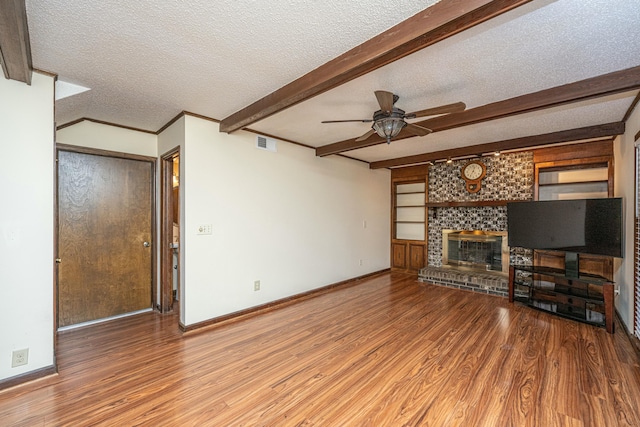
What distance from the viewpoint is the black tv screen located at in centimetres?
329

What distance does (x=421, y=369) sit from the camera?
7.77 ft

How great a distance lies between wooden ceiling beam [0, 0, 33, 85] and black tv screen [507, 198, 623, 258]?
5399mm

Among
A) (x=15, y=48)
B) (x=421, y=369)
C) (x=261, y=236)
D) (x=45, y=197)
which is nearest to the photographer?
(x=15, y=48)

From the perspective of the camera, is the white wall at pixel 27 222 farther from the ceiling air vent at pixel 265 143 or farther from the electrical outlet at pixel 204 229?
the ceiling air vent at pixel 265 143

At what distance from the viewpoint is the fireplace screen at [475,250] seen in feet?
16.6

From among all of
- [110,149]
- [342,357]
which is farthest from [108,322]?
[342,357]

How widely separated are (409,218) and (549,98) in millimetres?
4102

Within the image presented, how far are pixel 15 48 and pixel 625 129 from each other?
5.75m

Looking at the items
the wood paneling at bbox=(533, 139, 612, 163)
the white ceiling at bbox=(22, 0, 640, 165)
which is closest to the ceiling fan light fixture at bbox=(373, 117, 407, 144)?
the white ceiling at bbox=(22, 0, 640, 165)

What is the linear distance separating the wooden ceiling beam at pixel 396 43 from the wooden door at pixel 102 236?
7.71 ft

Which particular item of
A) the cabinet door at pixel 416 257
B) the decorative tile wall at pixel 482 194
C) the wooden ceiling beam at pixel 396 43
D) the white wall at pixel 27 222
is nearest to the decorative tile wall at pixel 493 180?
the decorative tile wall at pixel 482 194

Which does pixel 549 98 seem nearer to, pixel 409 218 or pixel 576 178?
pixel 576 178

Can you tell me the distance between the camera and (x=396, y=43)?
165 centimetres

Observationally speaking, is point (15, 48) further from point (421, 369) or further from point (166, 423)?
point (421, 369)
